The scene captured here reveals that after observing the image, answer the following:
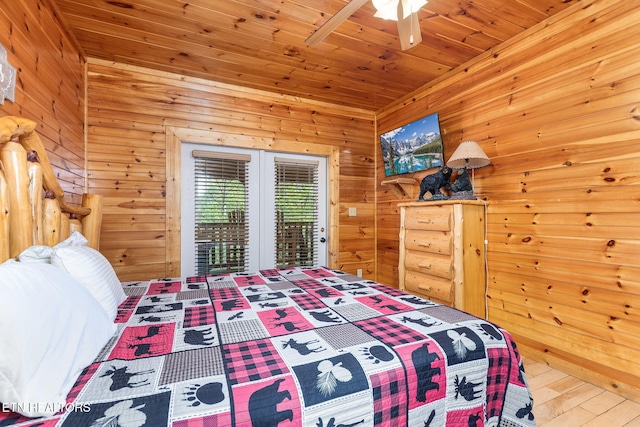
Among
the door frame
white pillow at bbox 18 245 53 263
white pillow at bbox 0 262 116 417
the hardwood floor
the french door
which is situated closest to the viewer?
white pillow at bbox 0 262 116 417

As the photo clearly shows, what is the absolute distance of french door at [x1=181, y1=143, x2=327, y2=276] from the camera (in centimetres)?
319

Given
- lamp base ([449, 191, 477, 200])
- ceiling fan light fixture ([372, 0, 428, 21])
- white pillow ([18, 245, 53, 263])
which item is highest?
ceiling fan light fixture ([372, 0, 428, 21])

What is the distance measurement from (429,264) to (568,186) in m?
1.17

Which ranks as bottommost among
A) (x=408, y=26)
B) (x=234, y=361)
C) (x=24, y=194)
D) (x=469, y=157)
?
(x=234, y=361)

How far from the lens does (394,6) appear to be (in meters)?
1.60

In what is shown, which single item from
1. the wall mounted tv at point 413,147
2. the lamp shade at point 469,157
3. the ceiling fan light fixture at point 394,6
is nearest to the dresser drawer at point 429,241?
the lamp shade at point 469,157

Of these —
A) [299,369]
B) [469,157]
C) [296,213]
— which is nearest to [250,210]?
[296,213]

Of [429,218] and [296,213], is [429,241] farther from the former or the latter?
[296,213]

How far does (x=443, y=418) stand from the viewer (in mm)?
1078

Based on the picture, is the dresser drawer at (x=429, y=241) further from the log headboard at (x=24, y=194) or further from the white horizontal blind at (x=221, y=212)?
the log headboard at (x=24, y=194)

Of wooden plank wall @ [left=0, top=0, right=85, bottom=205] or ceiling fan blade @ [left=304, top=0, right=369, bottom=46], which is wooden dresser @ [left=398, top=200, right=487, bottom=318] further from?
wooden plank wall @ [left=0, top=0, right=85, bottom=205]

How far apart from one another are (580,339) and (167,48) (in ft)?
12.9

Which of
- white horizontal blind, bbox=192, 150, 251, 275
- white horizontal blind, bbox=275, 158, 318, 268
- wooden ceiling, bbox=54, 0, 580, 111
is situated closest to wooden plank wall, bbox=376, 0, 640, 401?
wooden ceiling, bbox=54, 0, 580, 111

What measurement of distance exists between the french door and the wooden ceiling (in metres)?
0.88
